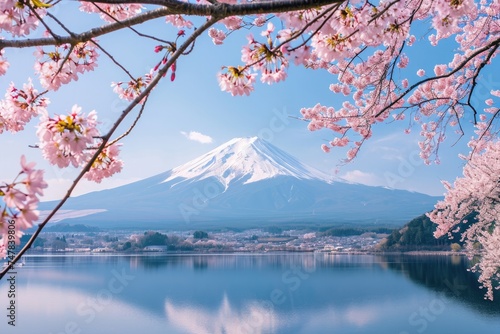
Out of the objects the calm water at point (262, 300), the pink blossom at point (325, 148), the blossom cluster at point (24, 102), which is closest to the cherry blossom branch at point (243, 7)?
the blossom cluster at point (24, 102)

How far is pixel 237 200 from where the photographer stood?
73.4m

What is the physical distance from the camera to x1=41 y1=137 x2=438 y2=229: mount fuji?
6188 centimetres

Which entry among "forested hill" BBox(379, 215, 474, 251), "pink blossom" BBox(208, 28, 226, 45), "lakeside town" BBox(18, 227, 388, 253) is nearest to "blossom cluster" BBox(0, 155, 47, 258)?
"pink blossom" BBox(208, 28, 226, 45)

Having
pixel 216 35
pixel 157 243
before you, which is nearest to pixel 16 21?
pixel 216 35

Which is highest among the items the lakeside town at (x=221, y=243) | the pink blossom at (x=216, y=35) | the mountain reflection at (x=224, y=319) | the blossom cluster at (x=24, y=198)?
the pink blossom at (x=216, y=35)

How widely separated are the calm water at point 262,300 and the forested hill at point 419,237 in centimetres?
90

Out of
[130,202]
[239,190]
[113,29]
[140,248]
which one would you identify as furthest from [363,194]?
[113,29]

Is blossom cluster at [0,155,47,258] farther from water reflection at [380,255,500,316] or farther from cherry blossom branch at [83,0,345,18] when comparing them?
water reflection at [380,255,500,316]

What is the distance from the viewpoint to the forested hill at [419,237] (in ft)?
72.7

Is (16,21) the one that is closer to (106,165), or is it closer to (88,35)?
(88,35)

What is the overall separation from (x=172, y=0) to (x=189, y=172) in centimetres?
6513

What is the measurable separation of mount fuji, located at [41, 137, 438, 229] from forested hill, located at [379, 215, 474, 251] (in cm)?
3206

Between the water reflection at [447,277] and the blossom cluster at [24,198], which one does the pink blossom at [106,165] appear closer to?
the blossom cluster at [24,198]

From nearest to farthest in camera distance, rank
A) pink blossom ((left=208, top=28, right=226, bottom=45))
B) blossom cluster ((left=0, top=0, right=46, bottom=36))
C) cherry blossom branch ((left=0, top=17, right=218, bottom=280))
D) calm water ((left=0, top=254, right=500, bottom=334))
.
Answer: cherry blossom branch ((left=0, top=17, right=218, bottom=280)), blossom cluster ((left=0, top=0, right=46, bottom=36)), pink blossom ((left=208, top=28, right=226, bottom=45)), calm water ((left=0, top=254, right=500, bottom=334))
